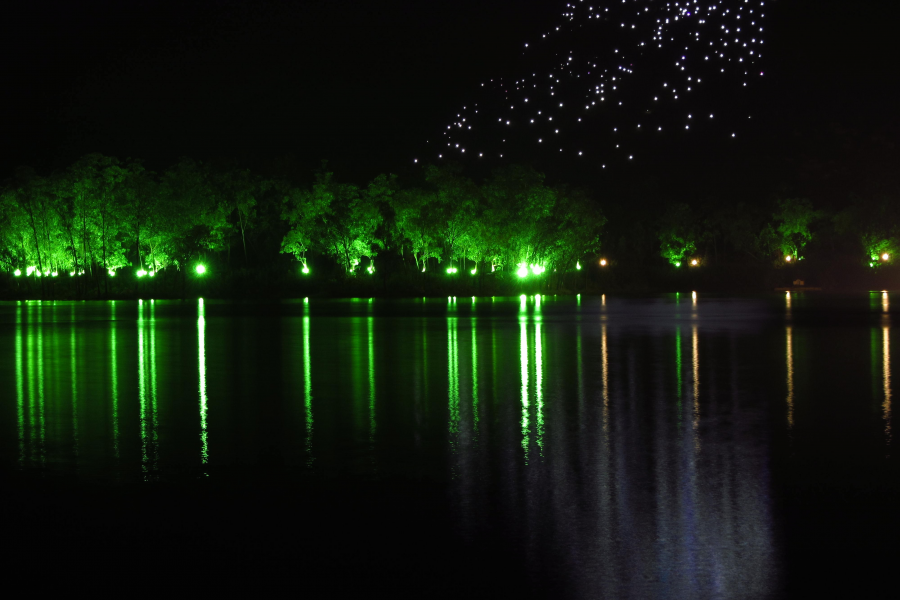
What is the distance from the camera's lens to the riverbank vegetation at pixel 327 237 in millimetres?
48750

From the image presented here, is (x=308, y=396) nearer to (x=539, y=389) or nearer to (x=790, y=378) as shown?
(x=539, y=389)

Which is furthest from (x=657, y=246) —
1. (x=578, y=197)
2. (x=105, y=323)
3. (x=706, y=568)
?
(x=706, y=568)

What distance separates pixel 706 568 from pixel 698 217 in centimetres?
7201

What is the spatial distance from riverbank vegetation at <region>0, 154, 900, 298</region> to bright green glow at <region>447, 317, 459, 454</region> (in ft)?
102

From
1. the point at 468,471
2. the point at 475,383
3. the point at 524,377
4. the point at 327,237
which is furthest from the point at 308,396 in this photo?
the point at 327,237

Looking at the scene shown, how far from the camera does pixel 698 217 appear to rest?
2876 inches

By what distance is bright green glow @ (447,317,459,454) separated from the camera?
288 inches

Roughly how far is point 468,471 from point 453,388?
13.4ft

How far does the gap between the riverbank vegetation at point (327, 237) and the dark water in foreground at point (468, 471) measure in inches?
1414

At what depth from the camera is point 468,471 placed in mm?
6070

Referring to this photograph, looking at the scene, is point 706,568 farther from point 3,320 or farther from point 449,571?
→ point 3,320

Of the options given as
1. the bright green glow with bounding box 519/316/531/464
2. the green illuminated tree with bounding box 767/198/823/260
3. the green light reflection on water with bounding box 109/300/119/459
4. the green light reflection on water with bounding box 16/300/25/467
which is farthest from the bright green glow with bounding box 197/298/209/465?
the green illuminated tree with bounding box 767/198/823/260

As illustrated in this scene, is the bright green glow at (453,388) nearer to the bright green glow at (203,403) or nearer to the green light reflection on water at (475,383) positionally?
the green light reflection on water at (475,383)

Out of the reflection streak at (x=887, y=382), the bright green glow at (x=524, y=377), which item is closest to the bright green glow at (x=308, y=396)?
the bright green glow at (x=524, y=377)
